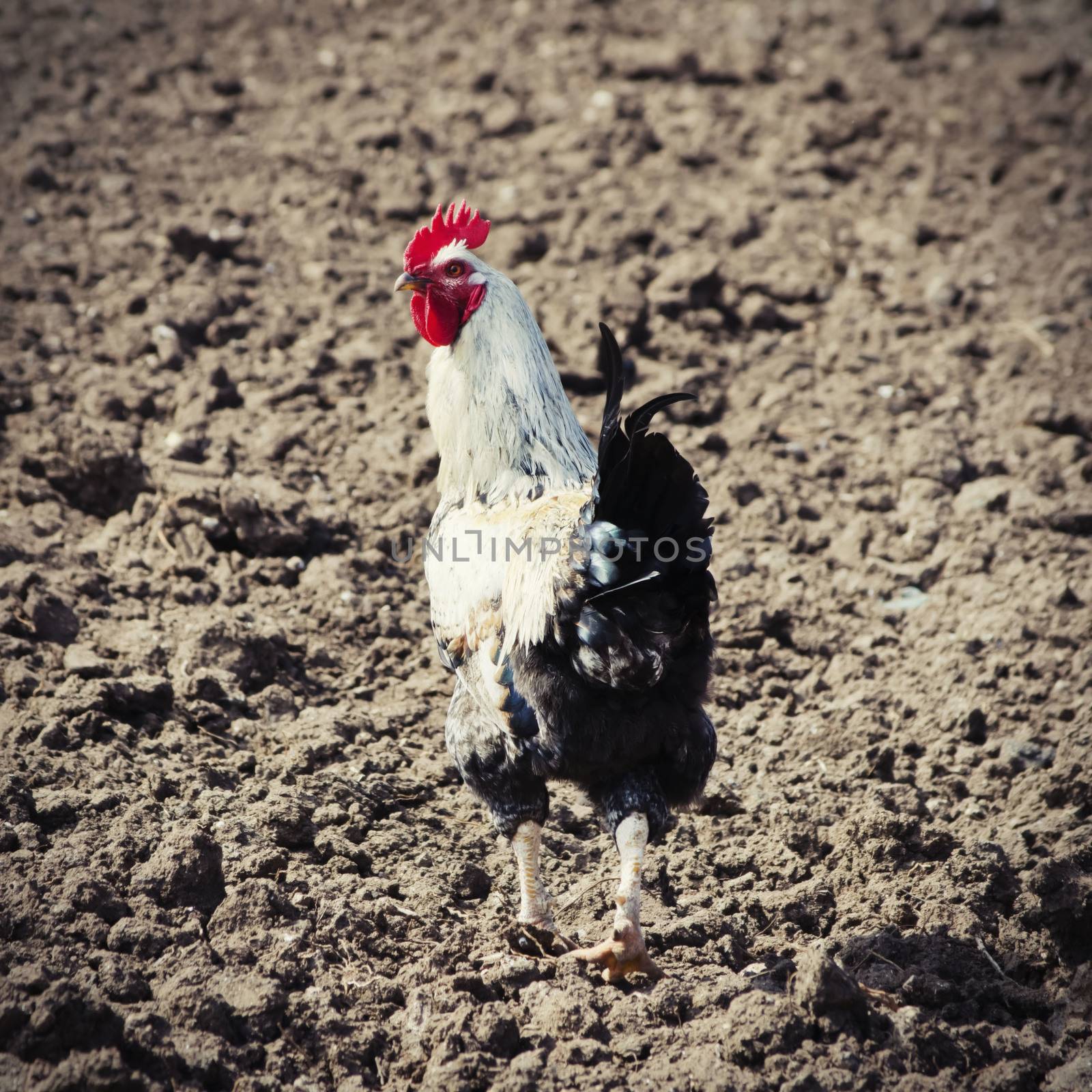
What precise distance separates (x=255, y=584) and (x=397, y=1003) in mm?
2714

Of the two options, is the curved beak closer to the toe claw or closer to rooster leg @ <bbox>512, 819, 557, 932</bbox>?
rooster leg @ <bbox>512, 819, 557, 932</bbox>

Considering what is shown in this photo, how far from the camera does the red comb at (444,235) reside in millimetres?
4703

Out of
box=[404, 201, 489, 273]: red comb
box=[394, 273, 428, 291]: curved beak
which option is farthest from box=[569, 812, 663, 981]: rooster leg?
box=[404, 201, 489, 273]: red comb

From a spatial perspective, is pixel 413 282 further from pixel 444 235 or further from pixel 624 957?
pixel 624 957

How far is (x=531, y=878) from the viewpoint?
424 centimetres

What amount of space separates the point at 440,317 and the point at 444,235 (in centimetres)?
52

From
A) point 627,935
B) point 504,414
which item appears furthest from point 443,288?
point 627,935

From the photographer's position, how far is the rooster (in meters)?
3.64

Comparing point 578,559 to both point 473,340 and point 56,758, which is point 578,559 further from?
point 56,758

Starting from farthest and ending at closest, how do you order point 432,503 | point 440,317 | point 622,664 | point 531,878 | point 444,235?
point 432,503
point 444,235
point 440,317
point 531,878
point 622,664

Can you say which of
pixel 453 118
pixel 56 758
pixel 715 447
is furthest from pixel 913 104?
pixel 56 758

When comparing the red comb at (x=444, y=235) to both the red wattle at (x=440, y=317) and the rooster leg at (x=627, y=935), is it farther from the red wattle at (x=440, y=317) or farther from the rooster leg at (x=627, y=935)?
the rooster leg at (x=627, y=935)

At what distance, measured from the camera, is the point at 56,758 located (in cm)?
448

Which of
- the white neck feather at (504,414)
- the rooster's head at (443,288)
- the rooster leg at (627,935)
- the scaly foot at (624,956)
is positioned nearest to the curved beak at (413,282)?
the rooster's head at (443,288)
